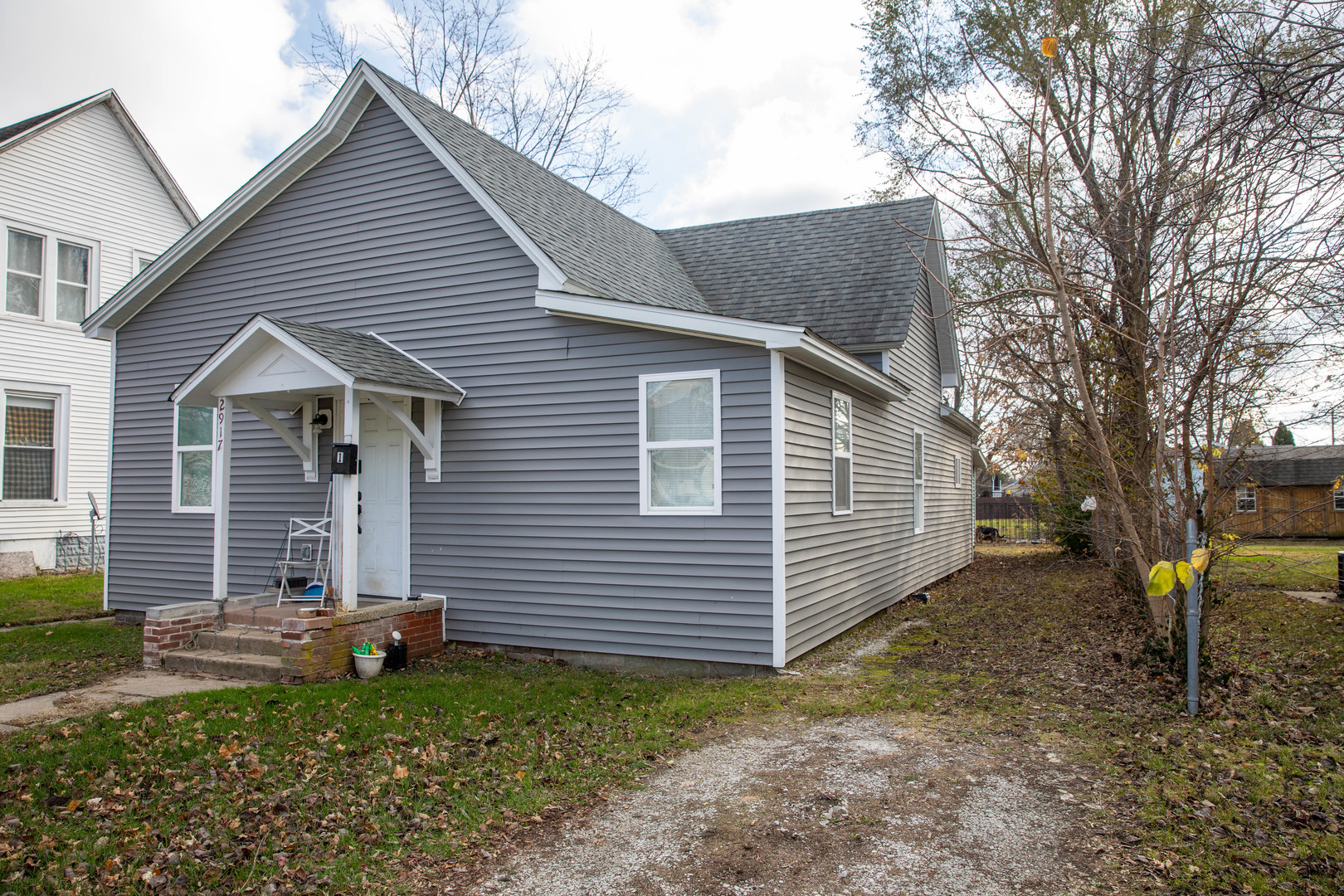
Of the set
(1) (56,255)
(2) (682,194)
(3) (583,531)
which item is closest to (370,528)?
(3) (583,531)

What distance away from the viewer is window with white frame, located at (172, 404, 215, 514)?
1095cm

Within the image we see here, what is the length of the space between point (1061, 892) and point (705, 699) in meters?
3.58

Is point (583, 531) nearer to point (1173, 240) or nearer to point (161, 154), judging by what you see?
point (1173, 240)

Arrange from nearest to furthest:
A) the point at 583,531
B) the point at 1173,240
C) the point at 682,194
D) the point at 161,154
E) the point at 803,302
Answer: the point at 1173,240 → the point at 583,531 → the point at 803,302 → the point at 161,154 → the point at 682,194

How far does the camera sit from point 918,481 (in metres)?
14.6

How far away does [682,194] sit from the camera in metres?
27.8

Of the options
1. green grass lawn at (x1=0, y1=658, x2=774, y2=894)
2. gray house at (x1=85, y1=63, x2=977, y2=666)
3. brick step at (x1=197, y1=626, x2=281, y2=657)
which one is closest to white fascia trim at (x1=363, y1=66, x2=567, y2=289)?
gray house at (x1=85, y1=63, x2=977, y2=666)

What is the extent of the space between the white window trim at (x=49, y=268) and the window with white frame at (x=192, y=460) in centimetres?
686

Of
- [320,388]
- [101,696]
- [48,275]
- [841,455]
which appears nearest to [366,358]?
[320,388]

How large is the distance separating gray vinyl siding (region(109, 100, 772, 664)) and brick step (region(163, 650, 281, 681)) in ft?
6.23

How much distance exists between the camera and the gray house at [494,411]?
318 inches

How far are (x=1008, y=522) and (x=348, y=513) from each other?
29016mm

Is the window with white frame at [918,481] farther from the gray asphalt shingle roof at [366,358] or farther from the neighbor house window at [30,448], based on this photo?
the neighbor house window at [30,448]

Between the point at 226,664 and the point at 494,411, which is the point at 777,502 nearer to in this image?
the point at 494,411
